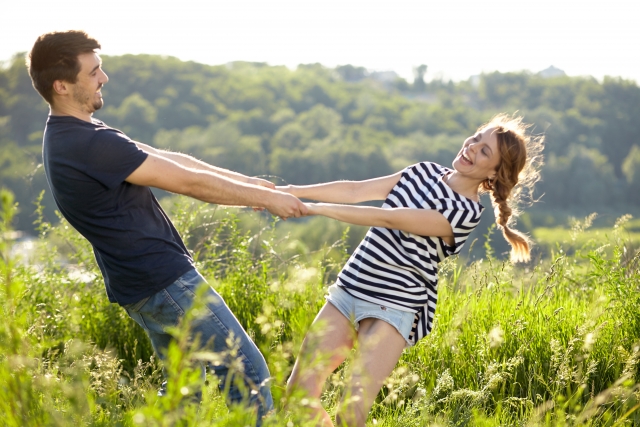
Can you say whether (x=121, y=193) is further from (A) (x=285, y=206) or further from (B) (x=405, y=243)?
(B) (x=405, y=243)

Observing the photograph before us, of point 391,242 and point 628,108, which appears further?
point 628,108

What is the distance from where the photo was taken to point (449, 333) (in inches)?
148

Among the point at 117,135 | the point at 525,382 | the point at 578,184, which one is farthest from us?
the point at 578,184

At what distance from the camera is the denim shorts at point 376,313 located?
3.05 metres

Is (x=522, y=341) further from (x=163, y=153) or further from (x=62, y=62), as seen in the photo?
(x=62, y=62)

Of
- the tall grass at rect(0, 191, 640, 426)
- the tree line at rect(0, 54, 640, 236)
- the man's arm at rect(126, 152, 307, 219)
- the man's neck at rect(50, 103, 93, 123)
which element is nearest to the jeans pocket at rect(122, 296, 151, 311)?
the tall grass at rect(0, 191, 640, 426)

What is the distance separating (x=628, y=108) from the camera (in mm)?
88625

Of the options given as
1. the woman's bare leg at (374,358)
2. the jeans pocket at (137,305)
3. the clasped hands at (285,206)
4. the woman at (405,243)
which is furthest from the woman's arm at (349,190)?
the jeans pocket at (137,305)

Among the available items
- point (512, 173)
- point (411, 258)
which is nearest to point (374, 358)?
point (411, 258)

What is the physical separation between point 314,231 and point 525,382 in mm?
56046

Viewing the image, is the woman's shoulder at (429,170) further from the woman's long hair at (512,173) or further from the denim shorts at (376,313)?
the denim shorts at (376,313)

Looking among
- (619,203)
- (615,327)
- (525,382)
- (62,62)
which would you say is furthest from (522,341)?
(619,203)

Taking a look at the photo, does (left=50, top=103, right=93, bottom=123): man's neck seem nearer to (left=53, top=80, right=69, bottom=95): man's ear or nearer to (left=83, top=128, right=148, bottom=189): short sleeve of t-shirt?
(left=53, top=80, right=69, bottom=95): man's ear

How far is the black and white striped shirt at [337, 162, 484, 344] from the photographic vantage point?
3080mm
